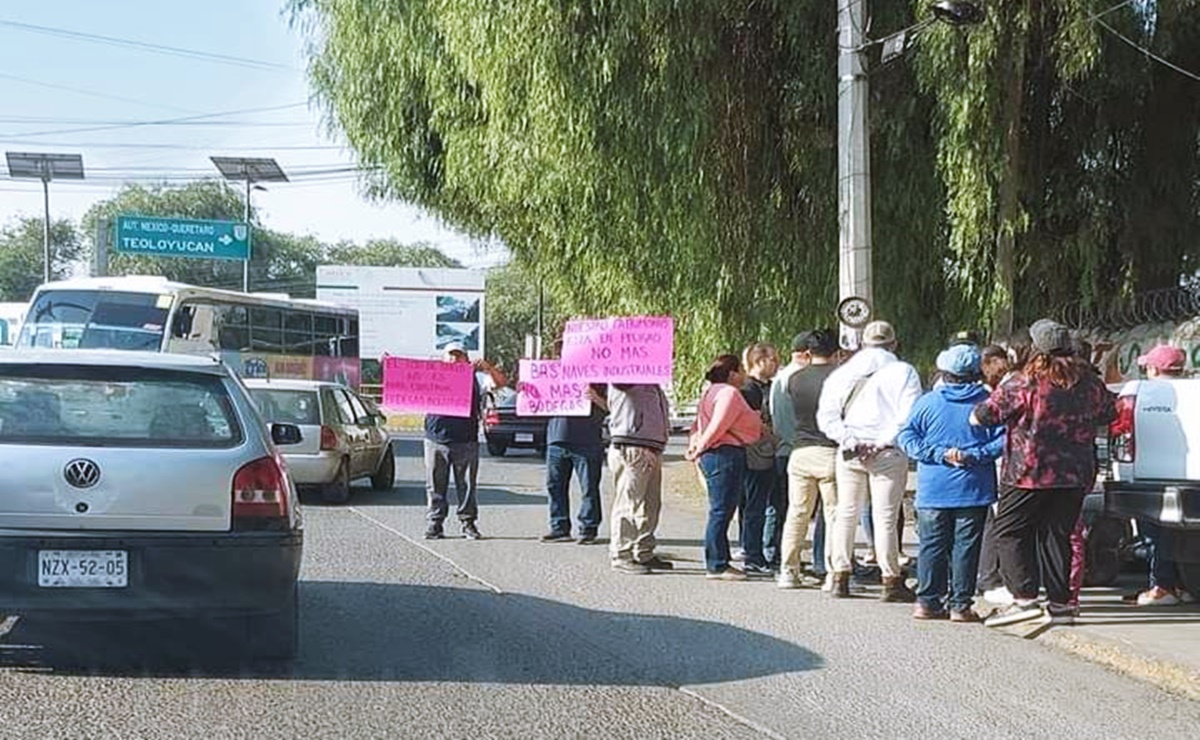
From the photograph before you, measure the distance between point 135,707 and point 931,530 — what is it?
472cm

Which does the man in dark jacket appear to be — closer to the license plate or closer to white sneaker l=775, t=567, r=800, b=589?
white sneaker l=775, t=567, r=800, b=589

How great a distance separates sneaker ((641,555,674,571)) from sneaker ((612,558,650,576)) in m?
0.05

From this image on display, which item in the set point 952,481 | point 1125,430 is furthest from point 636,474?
point 1125,430

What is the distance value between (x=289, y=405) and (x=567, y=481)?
433cm

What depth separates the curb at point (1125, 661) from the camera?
6469 mm

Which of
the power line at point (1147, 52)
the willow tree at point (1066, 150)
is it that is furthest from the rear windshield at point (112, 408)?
the power line at point (1147, 52)

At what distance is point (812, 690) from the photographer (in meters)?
6.27

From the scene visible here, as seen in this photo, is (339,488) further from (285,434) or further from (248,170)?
(248,170)

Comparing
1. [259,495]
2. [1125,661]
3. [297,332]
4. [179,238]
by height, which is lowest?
[1125,661]

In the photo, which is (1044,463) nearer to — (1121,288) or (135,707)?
(135,707)

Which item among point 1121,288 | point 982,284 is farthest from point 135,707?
point 1121,288

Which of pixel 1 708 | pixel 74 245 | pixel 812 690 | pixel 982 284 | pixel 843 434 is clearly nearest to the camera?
pixel 1 708

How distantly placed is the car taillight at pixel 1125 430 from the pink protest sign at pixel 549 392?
4.53m

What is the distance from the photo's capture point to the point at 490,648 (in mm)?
7066
